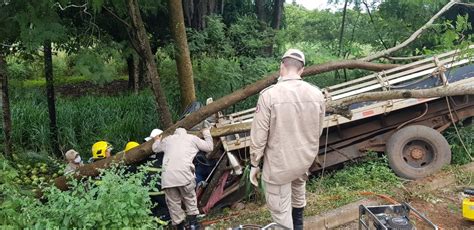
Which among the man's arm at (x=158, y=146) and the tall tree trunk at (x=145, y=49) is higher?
the tall tree trunk at (x=145, y=49)

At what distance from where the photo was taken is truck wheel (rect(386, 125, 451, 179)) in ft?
21.2

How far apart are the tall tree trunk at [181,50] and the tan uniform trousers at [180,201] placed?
2.68 m

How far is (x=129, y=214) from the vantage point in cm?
314

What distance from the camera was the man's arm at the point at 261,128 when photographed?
12.6 feet

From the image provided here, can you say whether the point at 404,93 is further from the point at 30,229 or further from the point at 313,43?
the point at 313,43

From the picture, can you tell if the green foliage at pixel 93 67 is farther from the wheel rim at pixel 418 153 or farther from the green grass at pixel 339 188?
the wheel rim at pixel 418 153

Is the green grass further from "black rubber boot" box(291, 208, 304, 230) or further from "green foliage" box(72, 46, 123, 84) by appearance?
"green foliage" box(72, 46, 123, 84)

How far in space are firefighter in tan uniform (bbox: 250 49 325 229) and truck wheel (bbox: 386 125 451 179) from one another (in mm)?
2979

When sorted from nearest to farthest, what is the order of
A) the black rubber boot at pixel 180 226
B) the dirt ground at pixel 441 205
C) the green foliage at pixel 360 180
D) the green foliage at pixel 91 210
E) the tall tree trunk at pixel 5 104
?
the green foliage at pixel 91 210 → the dirt ground at pixel 441 205 → the black rubber boot at pixel 180 226 → the green foliage at pixel 360 180 → the tall tree trunk at pixel 5 104

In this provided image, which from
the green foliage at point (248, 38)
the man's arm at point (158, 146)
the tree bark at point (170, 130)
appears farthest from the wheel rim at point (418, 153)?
the green foliage at point (248, 38)

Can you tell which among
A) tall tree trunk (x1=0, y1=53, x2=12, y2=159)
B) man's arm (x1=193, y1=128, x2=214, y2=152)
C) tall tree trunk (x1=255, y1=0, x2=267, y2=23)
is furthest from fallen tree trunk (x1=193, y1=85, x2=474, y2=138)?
tall tree trunk (x1=255, y1=0, x2=267, y2=23)

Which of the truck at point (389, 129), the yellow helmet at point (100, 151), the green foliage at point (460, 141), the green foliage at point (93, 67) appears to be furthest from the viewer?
the green foliage at point (460, 141)

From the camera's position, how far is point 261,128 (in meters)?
3.83

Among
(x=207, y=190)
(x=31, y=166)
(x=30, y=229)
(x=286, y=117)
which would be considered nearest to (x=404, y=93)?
(x=286, y=117)
